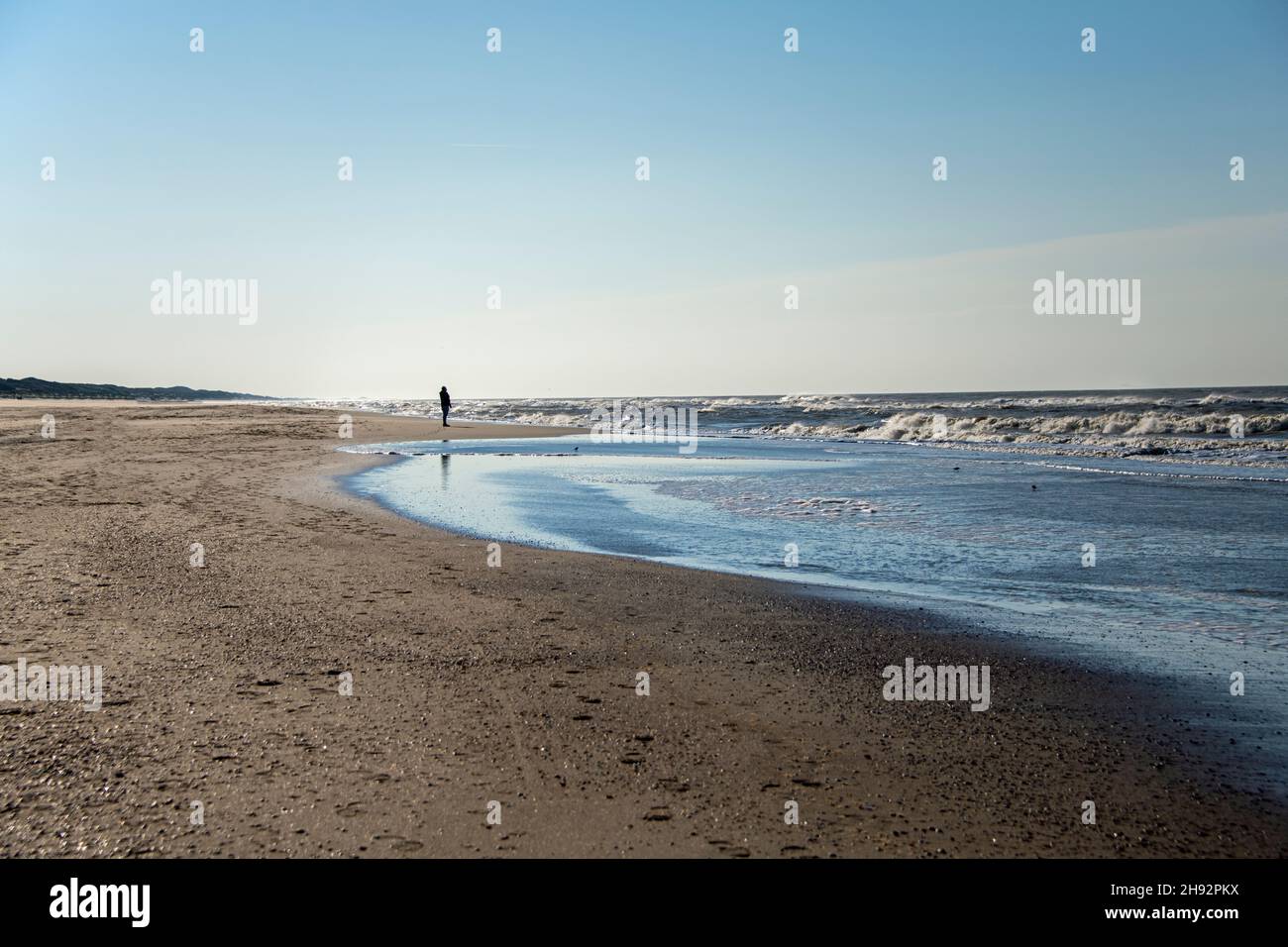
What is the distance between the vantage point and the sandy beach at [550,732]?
354 cm

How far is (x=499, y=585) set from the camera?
8242 mm

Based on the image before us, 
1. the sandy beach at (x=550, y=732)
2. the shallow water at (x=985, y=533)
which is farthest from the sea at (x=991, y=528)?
the sandy beach at (x=550, y=732)

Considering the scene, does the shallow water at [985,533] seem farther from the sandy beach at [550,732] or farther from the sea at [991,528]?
the sandy beach at [550,732]

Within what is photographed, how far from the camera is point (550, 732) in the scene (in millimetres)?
4562

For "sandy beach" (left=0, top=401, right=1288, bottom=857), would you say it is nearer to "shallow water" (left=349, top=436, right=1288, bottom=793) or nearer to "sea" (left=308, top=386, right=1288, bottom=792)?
"sea" (left=308, top=386, right=1288, bottom=792)

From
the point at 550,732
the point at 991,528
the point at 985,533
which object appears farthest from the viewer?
the point at 991,528

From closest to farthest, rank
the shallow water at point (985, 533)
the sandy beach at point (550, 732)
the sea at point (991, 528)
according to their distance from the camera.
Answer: the sandy beach at point (550, 732) < the sea at point (991, 528) < the shallow water at point (985, 533)

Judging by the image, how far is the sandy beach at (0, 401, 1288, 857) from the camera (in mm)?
3539

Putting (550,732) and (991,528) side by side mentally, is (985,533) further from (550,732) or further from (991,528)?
(550,732)

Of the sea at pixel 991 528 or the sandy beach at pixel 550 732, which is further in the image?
the sea at pixel 991 528

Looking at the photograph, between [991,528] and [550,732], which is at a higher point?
[991,528]

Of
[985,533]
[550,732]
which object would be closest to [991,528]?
[985,533]
